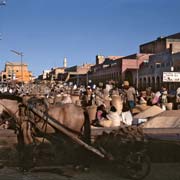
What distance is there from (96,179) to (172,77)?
1602 cm

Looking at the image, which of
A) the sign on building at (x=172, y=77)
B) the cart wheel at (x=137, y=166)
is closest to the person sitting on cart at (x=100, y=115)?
the cart wheel at (x=137, y=166)

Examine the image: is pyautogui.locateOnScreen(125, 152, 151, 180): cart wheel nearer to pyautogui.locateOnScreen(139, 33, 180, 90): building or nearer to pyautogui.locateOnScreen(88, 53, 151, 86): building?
pyautogui.locateOnScreen(139, 33, 180, 90): building

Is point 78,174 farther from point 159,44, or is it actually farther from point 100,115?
point 159,44

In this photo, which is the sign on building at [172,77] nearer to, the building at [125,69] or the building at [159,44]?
the building at [125,69]

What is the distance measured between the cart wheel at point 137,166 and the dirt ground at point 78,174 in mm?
192

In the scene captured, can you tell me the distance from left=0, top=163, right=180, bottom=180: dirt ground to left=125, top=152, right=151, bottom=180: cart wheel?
19cm

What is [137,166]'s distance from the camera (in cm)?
754

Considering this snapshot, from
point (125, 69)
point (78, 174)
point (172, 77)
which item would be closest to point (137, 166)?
point (78, 174)

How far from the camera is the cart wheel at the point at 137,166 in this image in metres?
7.53

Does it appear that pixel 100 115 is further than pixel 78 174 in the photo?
Yes

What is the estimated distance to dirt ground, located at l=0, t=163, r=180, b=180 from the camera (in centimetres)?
773

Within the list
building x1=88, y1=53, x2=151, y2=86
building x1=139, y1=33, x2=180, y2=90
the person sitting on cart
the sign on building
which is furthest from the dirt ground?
building x1=88, y1=53, x2=151, y2=86

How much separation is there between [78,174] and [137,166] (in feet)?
3.70

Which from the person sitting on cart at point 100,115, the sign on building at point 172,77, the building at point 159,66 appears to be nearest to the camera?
the person sitting on cart at point 100,115
